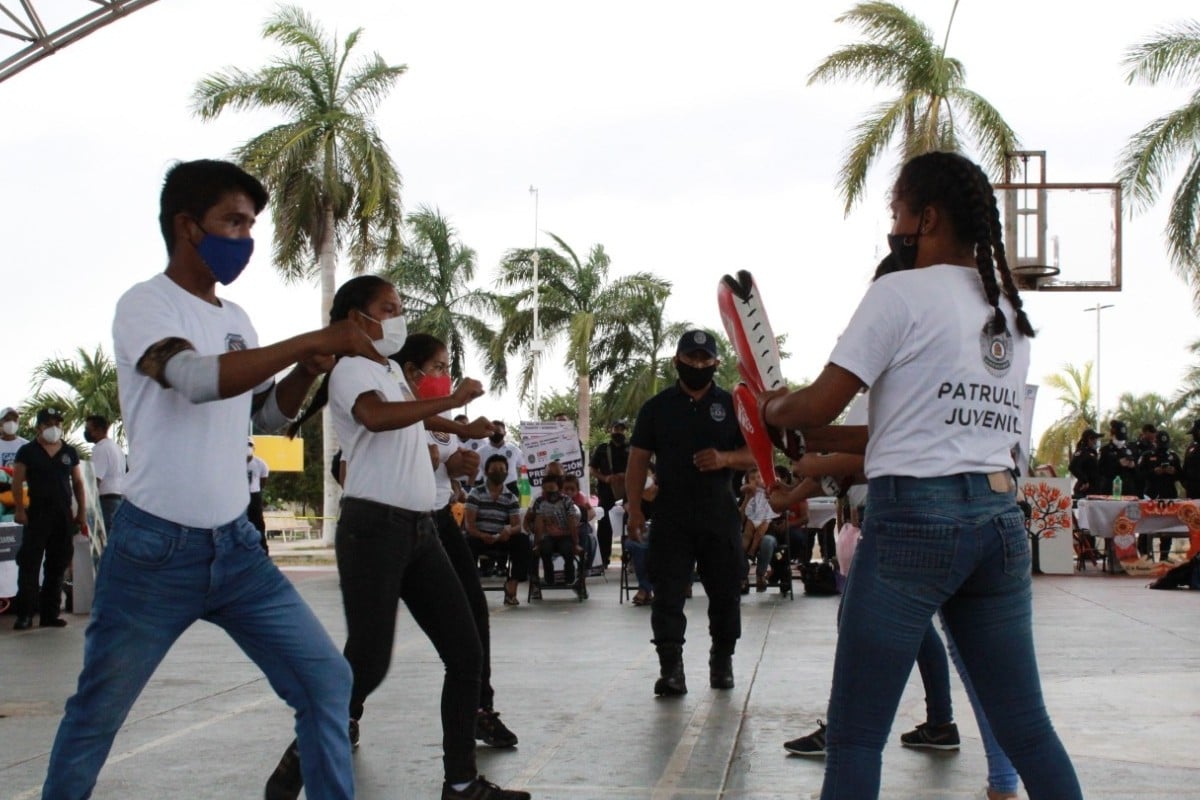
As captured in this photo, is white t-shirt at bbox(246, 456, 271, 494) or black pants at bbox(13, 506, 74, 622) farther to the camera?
white t-shirt at bbox(246, 456, 271, 494)

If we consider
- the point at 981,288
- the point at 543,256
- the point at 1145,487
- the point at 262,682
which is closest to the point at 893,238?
the point at 981,288

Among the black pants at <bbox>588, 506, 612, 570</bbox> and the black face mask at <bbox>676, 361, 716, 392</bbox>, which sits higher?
the black face mask at <bbox>676, 361, 716, 392</bbox>

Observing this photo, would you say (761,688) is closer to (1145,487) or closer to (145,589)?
(145,589)

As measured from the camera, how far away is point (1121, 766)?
576 centimetres

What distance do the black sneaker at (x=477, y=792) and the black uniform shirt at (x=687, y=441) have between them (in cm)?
332

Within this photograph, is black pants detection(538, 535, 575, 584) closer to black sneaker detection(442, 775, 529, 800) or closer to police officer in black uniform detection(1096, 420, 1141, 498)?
police officer in black uniform detection(1096, 420, 1141, 498)

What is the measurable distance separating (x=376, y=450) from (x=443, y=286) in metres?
38.8

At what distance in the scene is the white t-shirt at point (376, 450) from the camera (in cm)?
513

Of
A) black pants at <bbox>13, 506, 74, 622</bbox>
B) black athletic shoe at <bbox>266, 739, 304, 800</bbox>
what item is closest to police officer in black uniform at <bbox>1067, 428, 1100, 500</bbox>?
black pants at <bbox>13, 506, 74, 622</bbox>

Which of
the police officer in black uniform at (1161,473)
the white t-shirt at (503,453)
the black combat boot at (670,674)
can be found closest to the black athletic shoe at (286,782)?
the black combat boot at (670,674)

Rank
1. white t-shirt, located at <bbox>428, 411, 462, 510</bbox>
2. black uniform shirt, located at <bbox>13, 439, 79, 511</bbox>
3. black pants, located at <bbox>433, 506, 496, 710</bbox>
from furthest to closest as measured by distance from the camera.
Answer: black uniform shirt, located at <bbox>13, 439, 79, 511</bbox> < white t-shirt, located at <bbox>428, 411, 462, 510</bbox> < black pants, located at <bbox>433, 506, 496, 710</bbox>

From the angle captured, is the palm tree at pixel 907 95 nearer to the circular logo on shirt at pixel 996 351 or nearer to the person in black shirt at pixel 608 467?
the person in black shirt at pixel 608 467

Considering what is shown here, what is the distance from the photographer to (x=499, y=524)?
16078 mm

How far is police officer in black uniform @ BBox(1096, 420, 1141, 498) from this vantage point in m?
23.0
